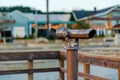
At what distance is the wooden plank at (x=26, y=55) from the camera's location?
6.54 meters

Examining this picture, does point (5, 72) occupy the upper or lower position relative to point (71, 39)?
lower

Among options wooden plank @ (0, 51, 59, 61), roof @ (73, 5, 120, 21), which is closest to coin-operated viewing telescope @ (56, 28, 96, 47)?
wooden plank @ (0, 51, 59, 61)

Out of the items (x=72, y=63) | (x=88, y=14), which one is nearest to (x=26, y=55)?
(x=72, y=63)

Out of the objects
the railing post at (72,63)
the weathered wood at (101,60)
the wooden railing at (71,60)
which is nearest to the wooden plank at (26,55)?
the wooden railing at (71,60)

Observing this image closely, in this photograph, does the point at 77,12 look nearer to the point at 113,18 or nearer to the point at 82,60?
the point at 113,18

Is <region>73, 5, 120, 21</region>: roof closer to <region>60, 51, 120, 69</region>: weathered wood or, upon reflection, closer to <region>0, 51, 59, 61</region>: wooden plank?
<region>0, 51, 59, 61</region>: wooden plank

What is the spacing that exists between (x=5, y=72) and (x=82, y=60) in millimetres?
1282

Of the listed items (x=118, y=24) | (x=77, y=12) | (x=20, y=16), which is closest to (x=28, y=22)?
(x=20, y=16)

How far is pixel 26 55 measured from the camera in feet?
22.0

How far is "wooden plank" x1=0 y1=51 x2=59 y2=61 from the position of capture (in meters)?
6.54

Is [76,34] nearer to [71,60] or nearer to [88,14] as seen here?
[71,60]

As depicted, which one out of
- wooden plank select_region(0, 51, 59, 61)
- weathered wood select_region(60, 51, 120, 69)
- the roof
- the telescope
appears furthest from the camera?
the roof

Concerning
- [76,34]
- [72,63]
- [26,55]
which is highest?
[76,34]

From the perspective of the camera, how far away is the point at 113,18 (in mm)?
69500
